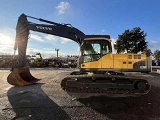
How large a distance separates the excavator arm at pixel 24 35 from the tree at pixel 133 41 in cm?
3126

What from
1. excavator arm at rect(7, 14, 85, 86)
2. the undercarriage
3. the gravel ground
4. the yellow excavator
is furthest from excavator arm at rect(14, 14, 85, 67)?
the gravel ground

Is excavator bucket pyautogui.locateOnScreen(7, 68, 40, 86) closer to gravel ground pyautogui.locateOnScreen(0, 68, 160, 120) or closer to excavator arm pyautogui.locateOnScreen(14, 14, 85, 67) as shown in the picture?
excavator arm pyautogui.locateOnScreen(14, 14, 85, 67)

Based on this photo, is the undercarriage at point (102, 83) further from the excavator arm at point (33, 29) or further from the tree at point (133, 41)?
the tree at point (133, 41)

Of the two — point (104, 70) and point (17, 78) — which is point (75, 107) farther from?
point (17, 78)

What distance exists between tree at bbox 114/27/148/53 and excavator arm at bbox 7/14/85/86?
103 feet

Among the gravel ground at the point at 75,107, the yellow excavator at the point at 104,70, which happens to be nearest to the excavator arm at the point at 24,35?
the yellow excavator at the point at 104,70

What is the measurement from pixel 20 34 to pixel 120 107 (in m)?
8.00

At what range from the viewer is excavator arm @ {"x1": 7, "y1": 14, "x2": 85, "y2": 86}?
42.1ft

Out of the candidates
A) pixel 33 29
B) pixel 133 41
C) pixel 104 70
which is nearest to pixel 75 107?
pixel 104 70

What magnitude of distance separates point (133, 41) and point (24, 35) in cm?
3381

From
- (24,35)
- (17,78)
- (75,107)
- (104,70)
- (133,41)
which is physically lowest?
(75,107)

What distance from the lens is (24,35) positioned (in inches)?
534

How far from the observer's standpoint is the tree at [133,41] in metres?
43.5

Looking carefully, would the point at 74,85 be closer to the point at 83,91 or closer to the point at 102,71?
the point at 83,91
